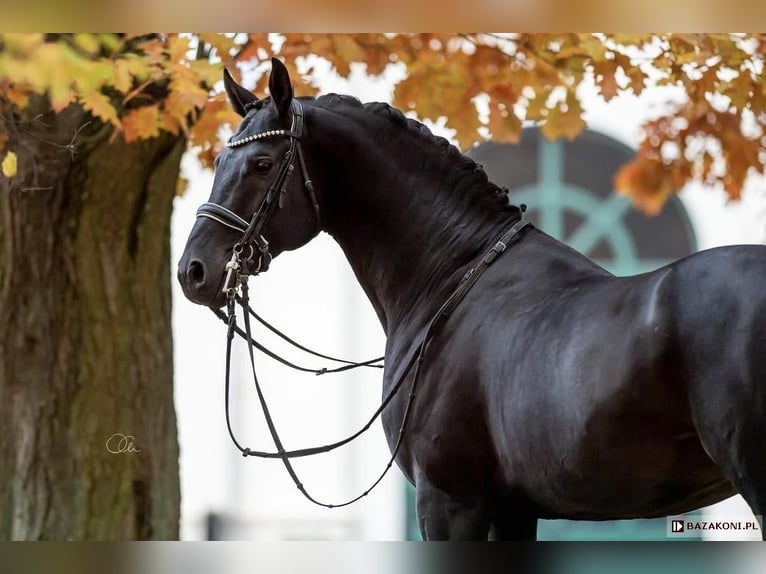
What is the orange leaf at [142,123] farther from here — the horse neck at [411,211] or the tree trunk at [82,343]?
the horse neck at [411,211]

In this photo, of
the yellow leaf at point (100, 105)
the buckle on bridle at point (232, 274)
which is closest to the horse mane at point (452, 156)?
the buckle on bridle at point (232, 274)

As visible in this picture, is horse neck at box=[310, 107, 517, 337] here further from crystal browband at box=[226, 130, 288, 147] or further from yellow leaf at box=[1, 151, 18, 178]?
yellow leaf at box=[1, 151, 18, 178]

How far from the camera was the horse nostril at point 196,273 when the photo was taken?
2.93 m

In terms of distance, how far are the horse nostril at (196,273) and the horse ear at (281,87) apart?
467mm

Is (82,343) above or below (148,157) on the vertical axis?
below

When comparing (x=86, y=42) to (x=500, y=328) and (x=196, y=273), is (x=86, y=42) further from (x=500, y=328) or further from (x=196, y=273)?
(x=500, y=328)

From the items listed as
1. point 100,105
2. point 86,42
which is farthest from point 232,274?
point 86,42

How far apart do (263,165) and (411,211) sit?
0.44 m

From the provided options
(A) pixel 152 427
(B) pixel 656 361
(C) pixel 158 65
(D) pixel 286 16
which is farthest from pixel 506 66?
(B) pixel 656 361

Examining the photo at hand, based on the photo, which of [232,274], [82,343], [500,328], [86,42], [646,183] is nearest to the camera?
[500,328]

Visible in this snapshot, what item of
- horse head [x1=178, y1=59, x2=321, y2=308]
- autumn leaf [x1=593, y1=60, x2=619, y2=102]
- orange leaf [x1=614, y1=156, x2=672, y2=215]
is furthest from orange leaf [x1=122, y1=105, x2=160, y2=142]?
orange leaf [x1=614, y1=156, x2=672, y2=215]

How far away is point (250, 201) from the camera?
9.70 feet

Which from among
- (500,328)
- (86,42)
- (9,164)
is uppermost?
(86,42)

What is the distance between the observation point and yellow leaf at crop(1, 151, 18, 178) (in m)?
4.01
